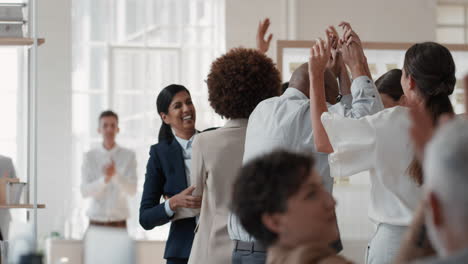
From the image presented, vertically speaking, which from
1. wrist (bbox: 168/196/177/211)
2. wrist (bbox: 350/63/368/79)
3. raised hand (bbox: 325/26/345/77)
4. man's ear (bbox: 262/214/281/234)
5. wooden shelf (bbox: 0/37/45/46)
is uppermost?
wooden shelf (bbox: 0/37/45/46)

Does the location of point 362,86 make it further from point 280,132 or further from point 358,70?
point 280,132

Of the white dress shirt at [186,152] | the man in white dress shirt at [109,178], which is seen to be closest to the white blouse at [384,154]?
the white dress shirt at [186,152]

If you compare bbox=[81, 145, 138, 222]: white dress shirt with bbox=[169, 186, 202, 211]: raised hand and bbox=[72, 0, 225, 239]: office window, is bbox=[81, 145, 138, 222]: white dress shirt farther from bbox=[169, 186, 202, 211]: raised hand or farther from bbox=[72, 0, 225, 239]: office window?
bbox=[169, 186, 202, 211]: raised hand

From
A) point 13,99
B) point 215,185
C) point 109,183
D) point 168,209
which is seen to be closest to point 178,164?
point 168,209

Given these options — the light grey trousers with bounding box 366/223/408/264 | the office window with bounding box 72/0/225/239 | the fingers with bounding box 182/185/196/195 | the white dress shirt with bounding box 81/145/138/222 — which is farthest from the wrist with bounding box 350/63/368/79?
the office window with bounding box 72/0/225/239

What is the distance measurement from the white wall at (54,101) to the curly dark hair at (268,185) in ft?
20.4

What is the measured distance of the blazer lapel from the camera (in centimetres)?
317

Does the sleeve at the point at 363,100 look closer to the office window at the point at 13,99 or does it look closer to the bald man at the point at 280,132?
the bald man at the point at 280,132

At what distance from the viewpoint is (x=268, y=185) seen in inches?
63.3

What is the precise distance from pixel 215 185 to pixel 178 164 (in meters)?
0.34

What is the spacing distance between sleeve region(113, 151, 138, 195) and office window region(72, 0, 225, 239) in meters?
0.65

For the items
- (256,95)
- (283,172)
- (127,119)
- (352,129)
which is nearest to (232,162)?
(256,95)

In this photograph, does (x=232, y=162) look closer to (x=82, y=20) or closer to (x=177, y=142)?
(x=177, y=142)

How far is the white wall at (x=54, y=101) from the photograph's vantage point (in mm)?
7676
